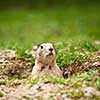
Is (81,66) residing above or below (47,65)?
below

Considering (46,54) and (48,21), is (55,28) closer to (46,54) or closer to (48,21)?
(48,21)

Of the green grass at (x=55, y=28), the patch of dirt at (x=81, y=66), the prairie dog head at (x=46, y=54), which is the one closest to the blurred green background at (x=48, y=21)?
the green grass at (x=55, y=28)

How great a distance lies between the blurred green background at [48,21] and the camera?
60.3ft

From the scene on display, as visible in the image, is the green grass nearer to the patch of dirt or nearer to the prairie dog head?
the patch of dirt

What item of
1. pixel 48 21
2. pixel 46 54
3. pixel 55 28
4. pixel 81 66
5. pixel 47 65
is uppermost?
pixel 48 21

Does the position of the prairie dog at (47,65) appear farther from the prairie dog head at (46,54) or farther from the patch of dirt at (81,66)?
the patch of dirt at (81,66)

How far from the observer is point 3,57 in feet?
35.6

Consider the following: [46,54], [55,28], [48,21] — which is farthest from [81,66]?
[48,21]

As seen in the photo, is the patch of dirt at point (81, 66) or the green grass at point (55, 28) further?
the green grass at point (55, 28)

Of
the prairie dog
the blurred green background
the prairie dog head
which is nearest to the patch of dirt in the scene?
the prairie dog

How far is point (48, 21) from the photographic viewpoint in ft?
77.5

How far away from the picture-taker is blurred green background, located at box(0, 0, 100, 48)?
18391 millimetres

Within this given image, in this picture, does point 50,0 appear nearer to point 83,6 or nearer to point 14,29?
point 83,6

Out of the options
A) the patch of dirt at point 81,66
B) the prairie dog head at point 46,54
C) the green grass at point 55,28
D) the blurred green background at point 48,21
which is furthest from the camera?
the blurred green background at point 48,21
